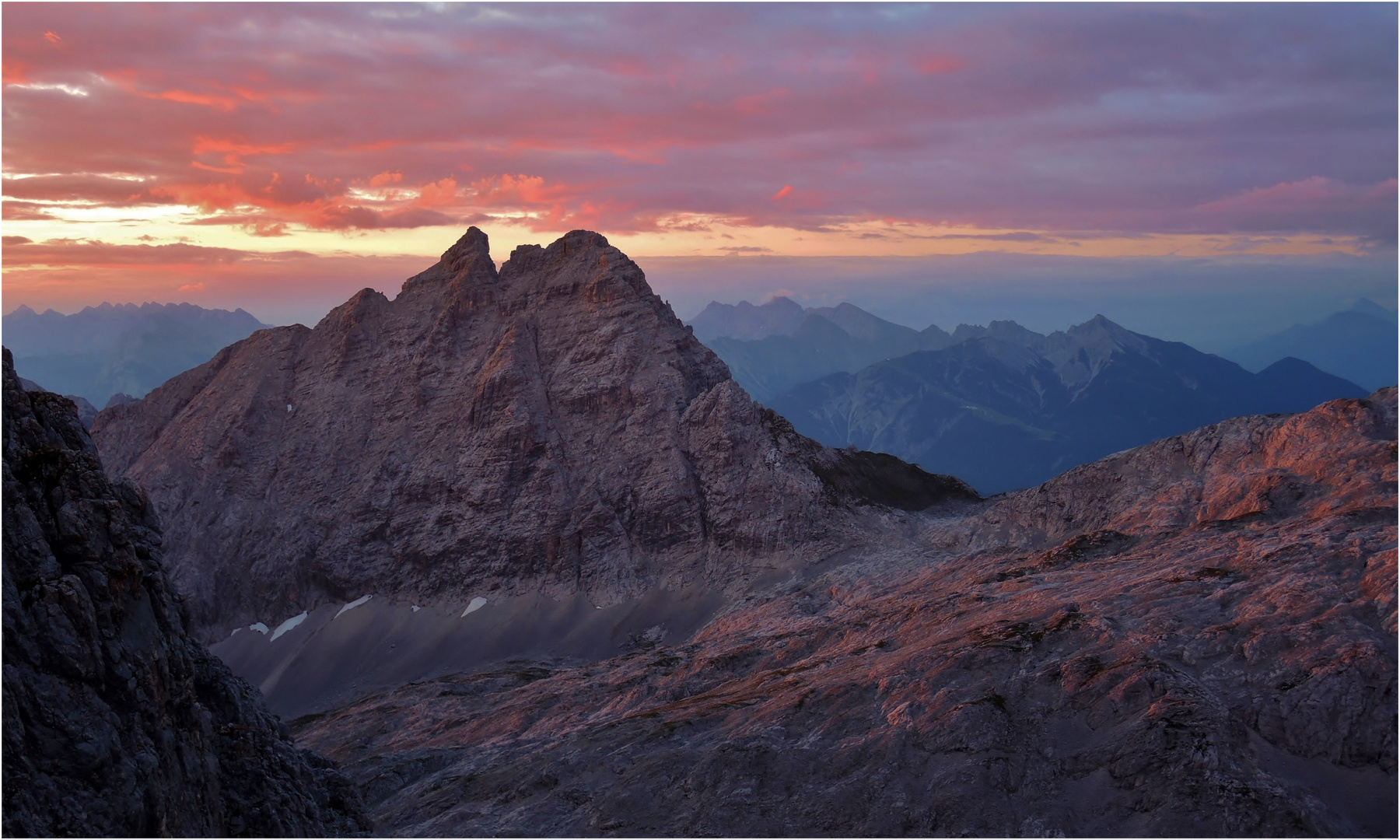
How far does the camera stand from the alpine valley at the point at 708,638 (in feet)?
198

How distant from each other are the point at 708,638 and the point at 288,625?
289 feet

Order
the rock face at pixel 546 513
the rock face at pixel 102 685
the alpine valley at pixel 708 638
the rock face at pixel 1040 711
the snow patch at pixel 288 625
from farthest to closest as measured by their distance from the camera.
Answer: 1. the snow patch at pixel 288 625
2. the rock face at pixel 546 513
3. the rock face at pixel 1040 711
4. the alpine valley at pixel 708 638
5. the rock face at pixel 102 685

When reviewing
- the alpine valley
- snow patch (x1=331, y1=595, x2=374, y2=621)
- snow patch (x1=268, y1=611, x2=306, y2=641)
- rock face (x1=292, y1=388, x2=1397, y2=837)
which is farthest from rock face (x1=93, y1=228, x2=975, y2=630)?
rock face (x1=292, y1=388, x2=1397, y2=837)

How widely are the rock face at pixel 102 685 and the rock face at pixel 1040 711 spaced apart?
20.4 m

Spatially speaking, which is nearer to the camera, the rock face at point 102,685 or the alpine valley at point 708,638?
the rock face at point 102,685

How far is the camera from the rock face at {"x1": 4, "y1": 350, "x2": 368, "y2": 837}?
52.0m

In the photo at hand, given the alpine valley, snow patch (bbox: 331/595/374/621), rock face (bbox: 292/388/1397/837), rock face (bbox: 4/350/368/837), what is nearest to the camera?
rock face (bbox: 4/350/368/837)

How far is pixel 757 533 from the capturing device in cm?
17775

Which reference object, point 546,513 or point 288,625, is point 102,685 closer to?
point 546,513

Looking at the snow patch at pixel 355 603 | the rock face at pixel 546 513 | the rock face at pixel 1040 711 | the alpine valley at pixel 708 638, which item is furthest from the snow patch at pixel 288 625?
the rock face at pixel 1040 711

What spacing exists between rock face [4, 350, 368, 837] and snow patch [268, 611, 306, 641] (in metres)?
124

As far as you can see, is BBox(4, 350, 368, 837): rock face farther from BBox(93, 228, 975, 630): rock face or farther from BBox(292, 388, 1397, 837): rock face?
BBox(93, 228, 975, 630): rock face

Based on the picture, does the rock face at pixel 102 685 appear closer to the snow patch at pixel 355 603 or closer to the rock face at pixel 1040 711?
the rock face at pixel 1040 711

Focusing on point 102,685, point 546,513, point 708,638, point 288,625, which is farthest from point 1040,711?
point 288,625
